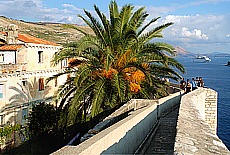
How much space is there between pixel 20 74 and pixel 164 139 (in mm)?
20282

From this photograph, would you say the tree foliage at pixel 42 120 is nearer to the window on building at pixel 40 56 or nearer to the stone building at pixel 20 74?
the stone building at pixel 20 74

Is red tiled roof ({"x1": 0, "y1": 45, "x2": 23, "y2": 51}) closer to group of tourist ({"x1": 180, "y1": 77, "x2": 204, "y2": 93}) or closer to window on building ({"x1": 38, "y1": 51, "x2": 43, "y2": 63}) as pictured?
window on building ({"x1": 38, "y1": 51, "x2": 43, "y2": 63})

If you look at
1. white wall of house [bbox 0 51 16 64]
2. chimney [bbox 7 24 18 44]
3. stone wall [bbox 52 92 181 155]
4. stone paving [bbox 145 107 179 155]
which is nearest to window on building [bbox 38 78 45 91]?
white wall of house [bbox 0 51 16 64]

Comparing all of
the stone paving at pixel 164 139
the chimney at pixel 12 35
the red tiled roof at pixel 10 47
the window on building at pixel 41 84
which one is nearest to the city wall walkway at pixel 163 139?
the stone paving at pixel 164 139

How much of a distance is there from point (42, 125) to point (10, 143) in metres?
2.75

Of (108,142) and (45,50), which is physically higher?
(45,50)

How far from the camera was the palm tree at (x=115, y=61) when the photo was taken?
43.9ft

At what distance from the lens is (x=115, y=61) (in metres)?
14.2

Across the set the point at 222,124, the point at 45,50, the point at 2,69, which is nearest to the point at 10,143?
the point at 2,69

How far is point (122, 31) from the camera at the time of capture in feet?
47.3

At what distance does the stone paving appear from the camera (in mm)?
8688

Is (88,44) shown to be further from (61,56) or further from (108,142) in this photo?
(108,142)

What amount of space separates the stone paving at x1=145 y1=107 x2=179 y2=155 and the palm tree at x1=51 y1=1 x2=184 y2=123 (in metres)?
2.04

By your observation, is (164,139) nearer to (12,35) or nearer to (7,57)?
(7,57)
